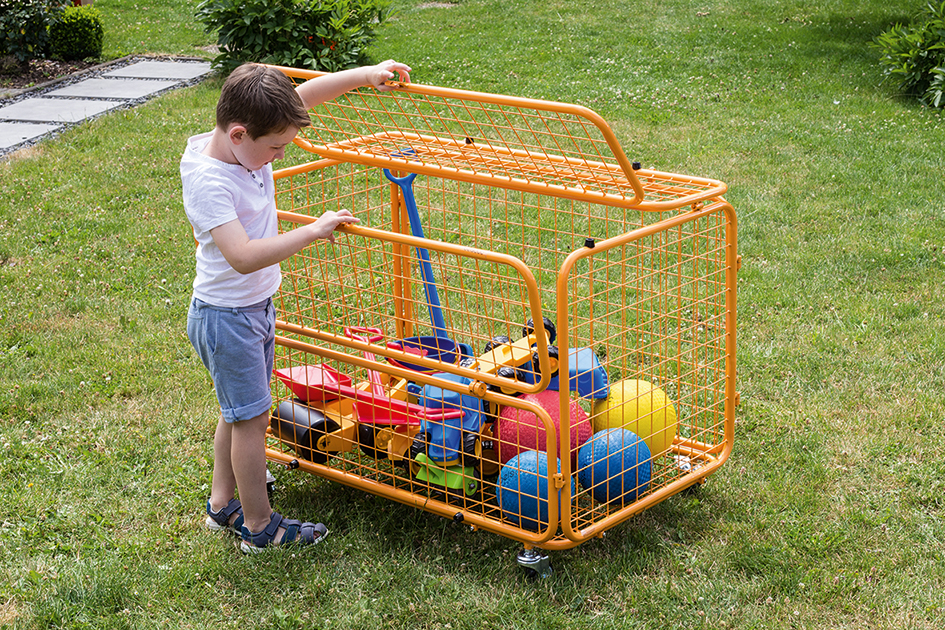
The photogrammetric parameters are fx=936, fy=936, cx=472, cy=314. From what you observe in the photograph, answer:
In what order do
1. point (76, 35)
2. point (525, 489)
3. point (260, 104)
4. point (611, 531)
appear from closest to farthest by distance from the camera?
1. point (260, 104)
2. point (525, 489)
3. point (611, 531)
4. point (76, 35)

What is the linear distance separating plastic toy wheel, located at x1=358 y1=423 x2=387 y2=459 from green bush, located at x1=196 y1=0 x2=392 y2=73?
21.6 ft

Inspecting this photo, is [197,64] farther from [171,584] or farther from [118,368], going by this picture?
[171,584]

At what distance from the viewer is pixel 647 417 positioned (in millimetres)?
3396

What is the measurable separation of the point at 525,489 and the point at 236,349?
3.43ft

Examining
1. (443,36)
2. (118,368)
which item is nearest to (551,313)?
(118,368)

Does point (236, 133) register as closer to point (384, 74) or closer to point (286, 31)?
point (384, 74)

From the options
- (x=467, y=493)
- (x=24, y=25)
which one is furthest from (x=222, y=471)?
(x=24, y=25)

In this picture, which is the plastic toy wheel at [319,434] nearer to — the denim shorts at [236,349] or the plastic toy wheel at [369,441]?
the plastic toy wheel at [369,441]

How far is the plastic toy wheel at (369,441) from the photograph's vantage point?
11.2 ft

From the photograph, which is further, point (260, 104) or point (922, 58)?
point (922, 58)

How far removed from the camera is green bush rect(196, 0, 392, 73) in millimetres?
9453

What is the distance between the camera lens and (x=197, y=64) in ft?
35.6

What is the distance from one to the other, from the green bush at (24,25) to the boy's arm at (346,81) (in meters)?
8.56

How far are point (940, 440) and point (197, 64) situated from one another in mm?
9350
